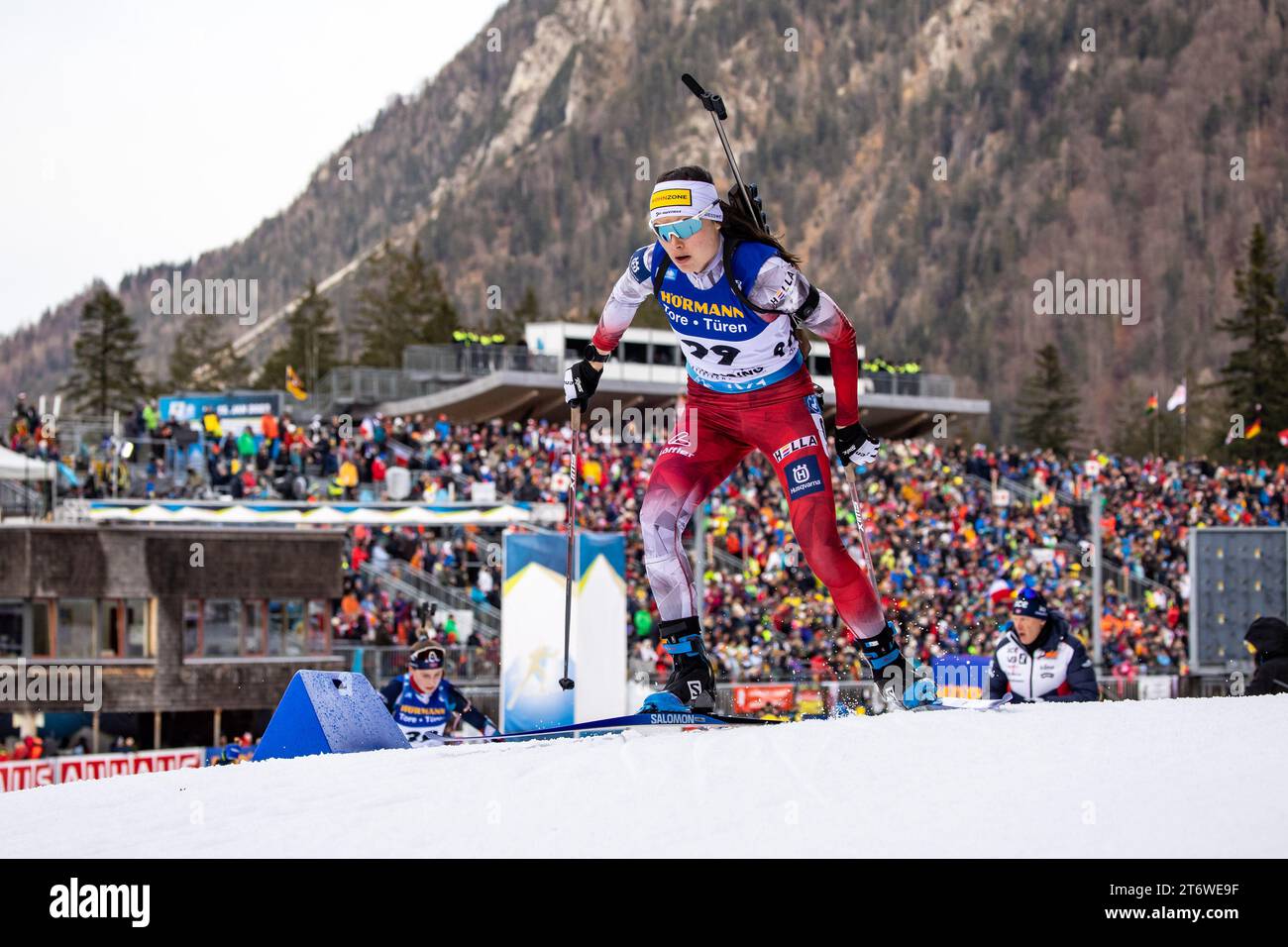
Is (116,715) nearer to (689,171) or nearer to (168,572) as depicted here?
(168,572)

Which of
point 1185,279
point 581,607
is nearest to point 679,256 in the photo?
point 581,607

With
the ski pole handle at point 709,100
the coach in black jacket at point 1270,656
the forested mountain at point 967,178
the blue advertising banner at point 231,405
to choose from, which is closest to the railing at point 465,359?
the blue advertising banner at point 231,405

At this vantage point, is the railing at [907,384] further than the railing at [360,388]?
Yes

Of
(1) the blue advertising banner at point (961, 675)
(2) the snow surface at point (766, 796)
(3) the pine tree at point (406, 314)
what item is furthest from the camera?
(3) the pine tree at point (406, 314)

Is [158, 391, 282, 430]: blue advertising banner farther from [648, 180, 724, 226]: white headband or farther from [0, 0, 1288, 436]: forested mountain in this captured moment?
[0, 0, 1288, 436]: forested mountain

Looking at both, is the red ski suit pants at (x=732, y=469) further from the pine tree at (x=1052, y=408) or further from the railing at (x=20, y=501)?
the pine tree at (x=1052, y=408)

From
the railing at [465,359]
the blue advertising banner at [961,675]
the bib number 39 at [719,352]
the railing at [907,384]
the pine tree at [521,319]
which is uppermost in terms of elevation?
the pine tree at [521,319]

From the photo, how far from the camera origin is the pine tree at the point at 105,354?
238 ft

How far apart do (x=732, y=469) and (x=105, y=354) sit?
70.3 meters

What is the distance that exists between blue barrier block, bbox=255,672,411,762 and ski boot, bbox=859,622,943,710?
7.54 ft

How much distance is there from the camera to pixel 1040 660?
8.96 meters

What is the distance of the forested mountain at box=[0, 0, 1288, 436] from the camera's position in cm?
15112

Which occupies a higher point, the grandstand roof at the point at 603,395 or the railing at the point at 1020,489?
the grandstand roof at the point at 603,395
